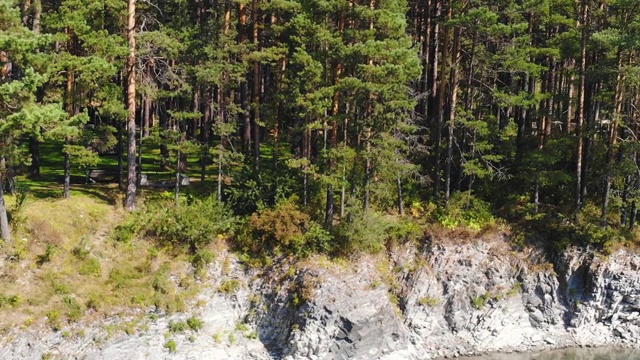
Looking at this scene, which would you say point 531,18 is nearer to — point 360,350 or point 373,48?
point 373,48

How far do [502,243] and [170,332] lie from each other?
48.6 feet

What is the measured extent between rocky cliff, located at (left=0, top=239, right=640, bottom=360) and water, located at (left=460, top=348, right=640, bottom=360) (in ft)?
1.21

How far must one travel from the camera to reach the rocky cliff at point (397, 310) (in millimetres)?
20156

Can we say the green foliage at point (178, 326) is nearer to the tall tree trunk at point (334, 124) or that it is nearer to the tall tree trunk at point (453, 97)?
the tall tree trunk at point (334, 124)

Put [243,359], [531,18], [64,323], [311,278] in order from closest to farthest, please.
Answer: [64,323], [243,359], [311,278], [531,18]

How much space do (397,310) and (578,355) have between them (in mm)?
7642

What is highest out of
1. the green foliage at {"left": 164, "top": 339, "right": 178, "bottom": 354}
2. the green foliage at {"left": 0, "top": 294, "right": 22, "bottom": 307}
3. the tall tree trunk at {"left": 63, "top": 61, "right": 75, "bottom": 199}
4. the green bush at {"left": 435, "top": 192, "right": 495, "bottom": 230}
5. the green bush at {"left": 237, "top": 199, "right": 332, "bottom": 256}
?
the tall tree trunk at {"left": 63, "top": 61, "right": 75, "bottom": 199}

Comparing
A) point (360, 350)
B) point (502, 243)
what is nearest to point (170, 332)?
point (360, 350)

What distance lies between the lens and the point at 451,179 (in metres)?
27.9

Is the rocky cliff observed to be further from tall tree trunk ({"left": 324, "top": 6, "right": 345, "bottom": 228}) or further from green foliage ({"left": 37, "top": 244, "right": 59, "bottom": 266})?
green foliage ({"left": 37, "top": 244, "right": 59, "bottom": 266})

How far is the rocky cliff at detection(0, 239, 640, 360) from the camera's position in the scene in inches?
794

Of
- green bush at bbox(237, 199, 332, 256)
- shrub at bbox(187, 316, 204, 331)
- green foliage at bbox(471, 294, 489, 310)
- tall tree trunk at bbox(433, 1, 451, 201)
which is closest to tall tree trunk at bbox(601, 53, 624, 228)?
green foliage at bbox(471, 294, 489, 310)

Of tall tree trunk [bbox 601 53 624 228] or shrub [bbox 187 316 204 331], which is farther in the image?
tall tree trunk [bbox 601 53 624 228]

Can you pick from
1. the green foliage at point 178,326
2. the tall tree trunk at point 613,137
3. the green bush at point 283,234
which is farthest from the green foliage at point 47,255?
the tall tree trunk at point 613,137
